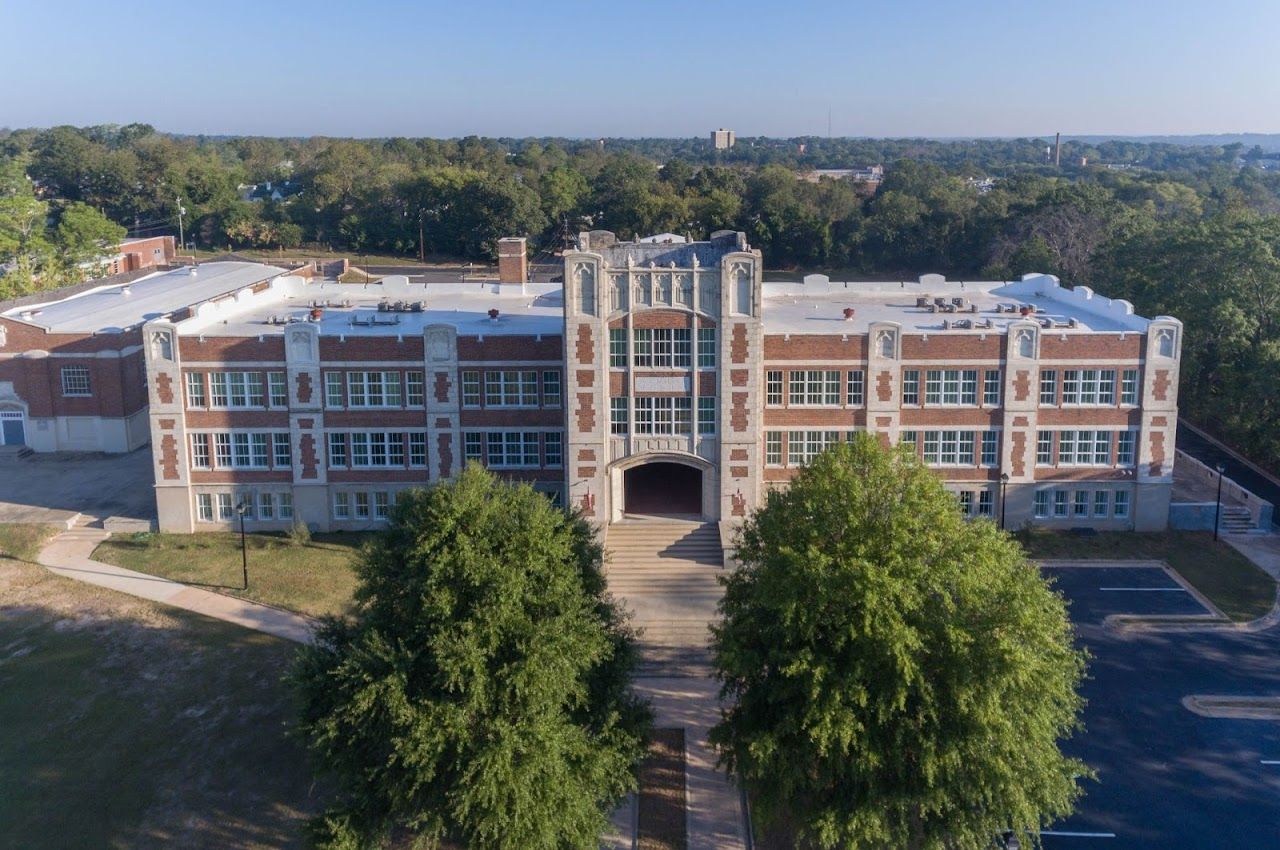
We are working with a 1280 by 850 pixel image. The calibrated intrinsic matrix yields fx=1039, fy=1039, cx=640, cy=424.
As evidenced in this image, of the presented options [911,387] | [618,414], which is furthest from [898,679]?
[911,387]

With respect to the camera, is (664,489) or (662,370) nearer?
(662,370)

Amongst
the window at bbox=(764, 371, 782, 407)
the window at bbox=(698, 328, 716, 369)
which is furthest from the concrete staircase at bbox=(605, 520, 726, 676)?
the window at bbox=(698, 328, 716, 369)

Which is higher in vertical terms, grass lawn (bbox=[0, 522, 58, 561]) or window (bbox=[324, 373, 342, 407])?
window (bbox=[324, 373, 342, 407])

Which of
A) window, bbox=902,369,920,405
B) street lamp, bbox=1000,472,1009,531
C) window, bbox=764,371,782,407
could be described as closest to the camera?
window, bbox=764,371,782,407

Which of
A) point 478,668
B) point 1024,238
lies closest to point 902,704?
point 478,668

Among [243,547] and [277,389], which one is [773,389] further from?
[243,547]

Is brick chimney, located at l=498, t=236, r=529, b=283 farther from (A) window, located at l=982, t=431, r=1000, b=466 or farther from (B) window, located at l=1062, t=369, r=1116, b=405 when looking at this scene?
(B) window, located at l=1062, t=369, r=1116, b=405

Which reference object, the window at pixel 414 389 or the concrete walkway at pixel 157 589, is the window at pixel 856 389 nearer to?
the window at pixel 414 389

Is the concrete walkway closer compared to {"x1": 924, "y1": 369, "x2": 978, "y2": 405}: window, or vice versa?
the concrete walkway
